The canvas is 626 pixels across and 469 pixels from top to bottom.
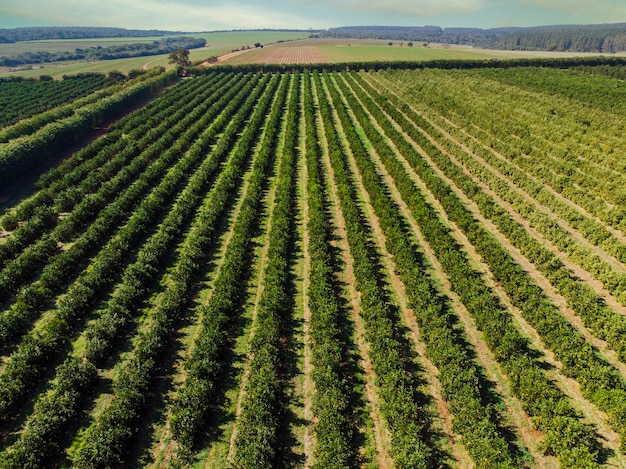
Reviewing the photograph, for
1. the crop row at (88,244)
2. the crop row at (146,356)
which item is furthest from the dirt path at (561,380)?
the crop row at (88,244)

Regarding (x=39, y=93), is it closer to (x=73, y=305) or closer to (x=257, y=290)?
(x=73, y=305)

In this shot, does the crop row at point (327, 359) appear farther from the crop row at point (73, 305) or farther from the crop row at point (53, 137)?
the crop row at point (53, 137)

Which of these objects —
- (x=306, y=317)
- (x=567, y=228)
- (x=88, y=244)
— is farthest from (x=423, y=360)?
(x=88, y=244)

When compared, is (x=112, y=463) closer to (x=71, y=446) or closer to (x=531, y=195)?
(x=71, y=446)

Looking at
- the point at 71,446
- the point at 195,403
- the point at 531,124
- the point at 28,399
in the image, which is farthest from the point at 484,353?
the point at 531,124

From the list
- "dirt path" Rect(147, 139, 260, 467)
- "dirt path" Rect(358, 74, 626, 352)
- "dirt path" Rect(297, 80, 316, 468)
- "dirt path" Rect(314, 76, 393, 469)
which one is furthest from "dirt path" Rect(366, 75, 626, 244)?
"dirt path" Rect(147, 139, 260, 467)

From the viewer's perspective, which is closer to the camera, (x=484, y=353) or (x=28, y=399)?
(x=28, y=399)
